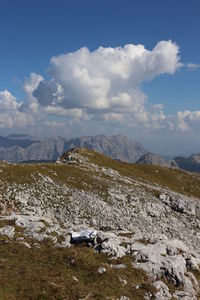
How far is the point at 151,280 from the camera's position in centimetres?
2670

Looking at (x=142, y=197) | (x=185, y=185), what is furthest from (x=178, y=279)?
(x=185, y=185)

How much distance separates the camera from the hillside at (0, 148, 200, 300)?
2389cm

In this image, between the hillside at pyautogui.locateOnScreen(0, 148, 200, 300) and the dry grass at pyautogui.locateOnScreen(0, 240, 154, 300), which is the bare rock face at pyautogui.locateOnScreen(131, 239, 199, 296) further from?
the dry grass at pyautogui.locateOnScreen(0, 240, 154, 300)

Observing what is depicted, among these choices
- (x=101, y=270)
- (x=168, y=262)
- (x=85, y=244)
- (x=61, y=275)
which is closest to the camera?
(x=61, y=275)

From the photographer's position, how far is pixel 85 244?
32.3 m

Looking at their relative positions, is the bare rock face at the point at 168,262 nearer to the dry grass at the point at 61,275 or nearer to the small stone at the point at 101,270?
the dry grass at the point at 61,275

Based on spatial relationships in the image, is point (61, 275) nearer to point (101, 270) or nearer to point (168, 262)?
point (101, 270)

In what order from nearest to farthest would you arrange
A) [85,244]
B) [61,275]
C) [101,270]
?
[61,275], [101,270], [85,244]

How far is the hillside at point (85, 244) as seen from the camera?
2389 centimetres

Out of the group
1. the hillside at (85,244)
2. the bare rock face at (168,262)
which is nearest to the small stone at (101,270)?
the hillside at (85,244)

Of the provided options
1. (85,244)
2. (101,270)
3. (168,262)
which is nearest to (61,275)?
(101,270)

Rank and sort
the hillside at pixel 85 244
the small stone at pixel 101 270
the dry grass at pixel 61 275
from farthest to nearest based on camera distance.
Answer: the small stone at pixel 101 270 → the hillside at pixel 85 244 → the dry grass at pixel 61 275

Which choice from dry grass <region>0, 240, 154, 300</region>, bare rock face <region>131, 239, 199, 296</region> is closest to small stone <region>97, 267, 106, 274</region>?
dry grass <region>0, 240, 154, 300</region>

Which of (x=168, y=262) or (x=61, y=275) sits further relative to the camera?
(x=168, y=262)
